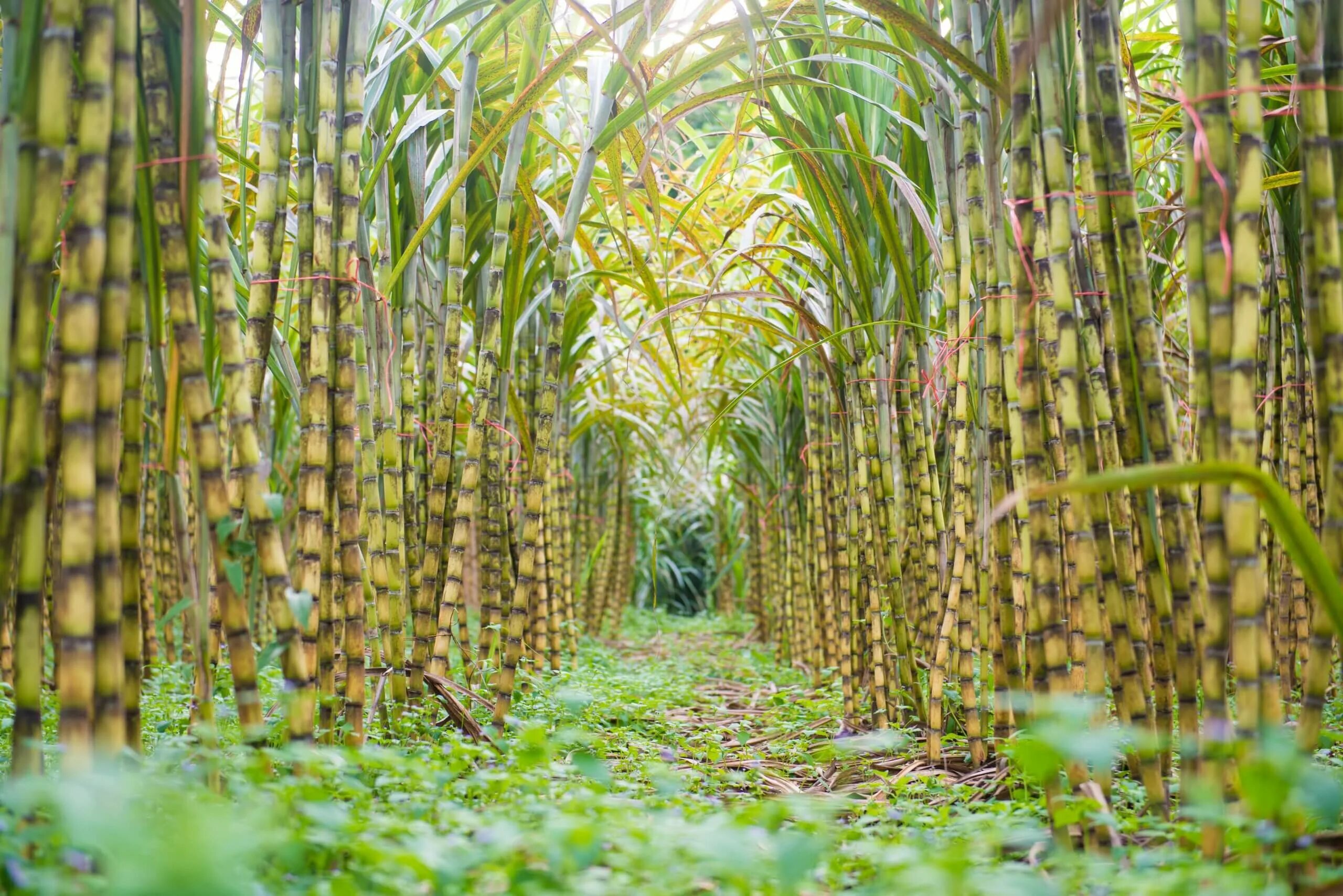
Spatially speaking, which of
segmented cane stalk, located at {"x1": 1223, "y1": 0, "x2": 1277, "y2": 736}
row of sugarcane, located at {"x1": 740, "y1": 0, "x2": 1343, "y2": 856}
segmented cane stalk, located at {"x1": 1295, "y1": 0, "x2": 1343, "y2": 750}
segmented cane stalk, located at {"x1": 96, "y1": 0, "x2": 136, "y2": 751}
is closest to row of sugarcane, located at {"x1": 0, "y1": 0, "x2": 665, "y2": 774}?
segmented cane stalk, located at {"x1": 96, "y1": 0, "x2": 136, "y2": 751}

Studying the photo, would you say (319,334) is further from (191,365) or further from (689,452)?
(689,452)

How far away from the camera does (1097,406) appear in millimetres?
1200

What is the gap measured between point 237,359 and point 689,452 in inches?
61.0

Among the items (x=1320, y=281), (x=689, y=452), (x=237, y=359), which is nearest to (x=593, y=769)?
(x=237, y=359)

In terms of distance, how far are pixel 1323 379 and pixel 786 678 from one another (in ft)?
9.07

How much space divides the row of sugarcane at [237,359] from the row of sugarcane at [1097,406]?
29.5 inches

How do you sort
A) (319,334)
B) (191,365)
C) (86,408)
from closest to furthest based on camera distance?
(86,408)
(191,365)
(319,334)

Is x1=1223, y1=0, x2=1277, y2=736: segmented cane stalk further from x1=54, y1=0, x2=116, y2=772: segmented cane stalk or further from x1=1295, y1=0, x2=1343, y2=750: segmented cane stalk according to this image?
x1=54, y1=0, x2=116, y2=772: segmented cane stalk

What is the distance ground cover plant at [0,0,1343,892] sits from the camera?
A: 0.87m

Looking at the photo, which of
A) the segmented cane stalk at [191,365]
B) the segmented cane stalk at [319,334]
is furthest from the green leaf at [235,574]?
the segmented cane stalk at [319,334]

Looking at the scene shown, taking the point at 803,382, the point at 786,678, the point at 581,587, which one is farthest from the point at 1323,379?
the point at 581,587

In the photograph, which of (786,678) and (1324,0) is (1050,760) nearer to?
(1324,0)

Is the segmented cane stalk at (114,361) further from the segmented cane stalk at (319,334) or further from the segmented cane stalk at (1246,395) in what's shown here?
the segmented cane stalk at (1246,395)

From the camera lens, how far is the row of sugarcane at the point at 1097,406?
0.94 meters
